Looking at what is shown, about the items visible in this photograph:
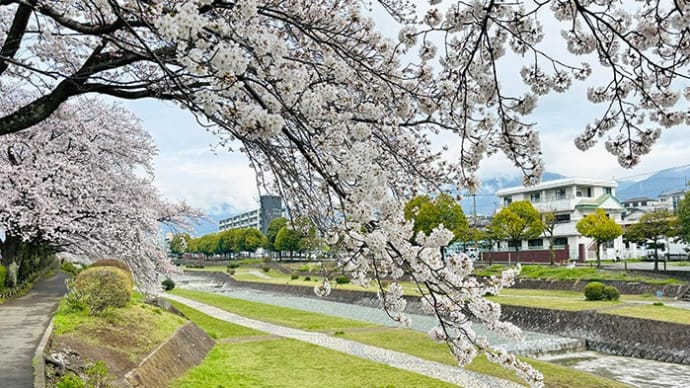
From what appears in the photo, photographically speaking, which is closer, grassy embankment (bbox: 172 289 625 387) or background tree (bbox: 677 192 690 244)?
grassy embankment (bbox: 172 289 625 387)

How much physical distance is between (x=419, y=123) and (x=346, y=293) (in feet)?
95.6

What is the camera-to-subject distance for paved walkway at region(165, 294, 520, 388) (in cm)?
998

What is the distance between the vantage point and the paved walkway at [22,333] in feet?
23.2

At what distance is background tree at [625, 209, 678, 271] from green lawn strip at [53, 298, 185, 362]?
28514 mm

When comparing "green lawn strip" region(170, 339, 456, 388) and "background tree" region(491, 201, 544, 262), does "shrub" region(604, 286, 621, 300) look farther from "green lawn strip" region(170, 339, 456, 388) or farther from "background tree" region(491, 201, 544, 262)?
"background tree" region(491, 201, 544, 262)

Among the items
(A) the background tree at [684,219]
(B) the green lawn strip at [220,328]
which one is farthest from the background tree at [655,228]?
A: (B) the green lawn strip at [220,328]

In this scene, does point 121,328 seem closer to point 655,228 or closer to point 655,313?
point 655,313

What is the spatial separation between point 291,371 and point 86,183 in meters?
7.30

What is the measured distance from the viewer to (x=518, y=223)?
3847 cm

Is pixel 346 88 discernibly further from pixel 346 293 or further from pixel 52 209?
pixel 346 293

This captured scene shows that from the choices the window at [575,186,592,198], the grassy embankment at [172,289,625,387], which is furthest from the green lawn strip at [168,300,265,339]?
the window at [575,186,592,198]

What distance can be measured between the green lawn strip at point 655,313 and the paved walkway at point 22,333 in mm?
15723

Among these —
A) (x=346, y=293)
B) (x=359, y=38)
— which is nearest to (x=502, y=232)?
(x=346, y=293)

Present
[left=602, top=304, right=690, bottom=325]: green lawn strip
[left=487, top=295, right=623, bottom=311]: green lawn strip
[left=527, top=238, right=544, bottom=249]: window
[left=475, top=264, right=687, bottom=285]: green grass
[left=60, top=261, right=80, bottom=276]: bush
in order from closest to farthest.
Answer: [left=602, top=304, right=690, bottom=325]: green lawn strip → [left=487, top=295, right=623, bottom=311]: green lawn strip → [left=60, top=261, right=80, bottom=276]: bush → [left=475, top=264, right=687, bottom=285]: green grass → [left=527, top=238, right=544, bottom=249]: window
